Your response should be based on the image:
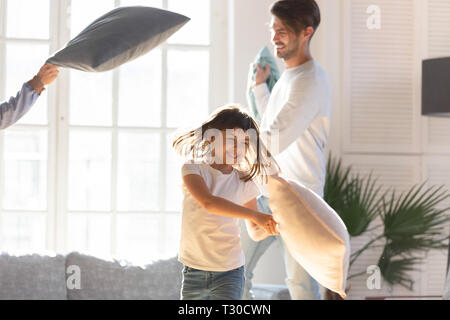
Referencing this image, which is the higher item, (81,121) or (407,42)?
(407,42)

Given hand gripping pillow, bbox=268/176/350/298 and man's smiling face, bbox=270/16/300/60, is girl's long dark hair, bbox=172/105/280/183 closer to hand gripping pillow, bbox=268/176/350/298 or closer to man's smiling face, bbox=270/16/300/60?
hand gripping pillow, bbox=268/176/350/298

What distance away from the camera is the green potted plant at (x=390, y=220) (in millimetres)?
3518

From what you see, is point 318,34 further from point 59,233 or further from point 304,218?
point 304,218

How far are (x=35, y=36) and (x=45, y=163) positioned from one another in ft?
2.12

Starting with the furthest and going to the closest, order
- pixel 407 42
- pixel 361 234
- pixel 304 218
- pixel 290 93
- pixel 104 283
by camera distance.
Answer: pixel 407 42 < pixel 361 234 < pixel 104 283 < pixel 290 93 < pixel 304 218

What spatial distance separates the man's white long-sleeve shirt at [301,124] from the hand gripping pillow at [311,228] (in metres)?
0.69

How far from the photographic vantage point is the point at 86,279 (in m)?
3.16

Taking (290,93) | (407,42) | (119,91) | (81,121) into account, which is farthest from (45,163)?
(407,42)

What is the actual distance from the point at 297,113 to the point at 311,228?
2.76 feet

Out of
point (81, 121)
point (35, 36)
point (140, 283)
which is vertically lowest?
point (140, 283)

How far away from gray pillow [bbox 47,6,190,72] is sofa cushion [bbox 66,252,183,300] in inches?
46.0

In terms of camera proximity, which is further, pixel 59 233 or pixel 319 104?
pixel 59 233

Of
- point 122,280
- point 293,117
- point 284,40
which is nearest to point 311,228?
point 293,117

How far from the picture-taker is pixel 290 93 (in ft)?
9.12
